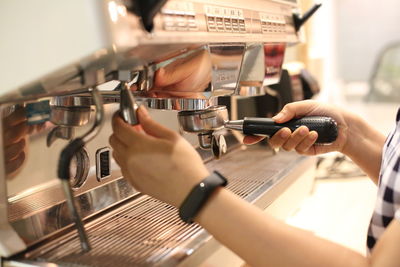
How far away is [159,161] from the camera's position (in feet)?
1.28

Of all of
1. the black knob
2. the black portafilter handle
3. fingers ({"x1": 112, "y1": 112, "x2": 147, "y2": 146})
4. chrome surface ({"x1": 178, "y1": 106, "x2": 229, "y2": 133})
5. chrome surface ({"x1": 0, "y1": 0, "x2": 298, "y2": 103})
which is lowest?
the black portafilter handle

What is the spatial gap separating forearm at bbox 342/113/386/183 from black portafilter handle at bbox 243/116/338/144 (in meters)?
0.12

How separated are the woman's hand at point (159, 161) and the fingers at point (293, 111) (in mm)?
230

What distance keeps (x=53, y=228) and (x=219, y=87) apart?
270mm

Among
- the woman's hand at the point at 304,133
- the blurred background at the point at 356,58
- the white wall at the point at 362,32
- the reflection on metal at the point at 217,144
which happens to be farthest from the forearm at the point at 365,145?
the white wall at the point at 362,32

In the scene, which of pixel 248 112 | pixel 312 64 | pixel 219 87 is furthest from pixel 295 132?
pixel 312 64

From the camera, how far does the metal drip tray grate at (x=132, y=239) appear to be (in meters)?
0.45

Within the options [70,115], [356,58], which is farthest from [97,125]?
[356,58]

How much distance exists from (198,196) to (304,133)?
25 centimetres

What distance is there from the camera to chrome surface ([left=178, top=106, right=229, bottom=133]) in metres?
0.52

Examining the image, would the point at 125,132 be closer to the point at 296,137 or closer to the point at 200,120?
the point at 200,120

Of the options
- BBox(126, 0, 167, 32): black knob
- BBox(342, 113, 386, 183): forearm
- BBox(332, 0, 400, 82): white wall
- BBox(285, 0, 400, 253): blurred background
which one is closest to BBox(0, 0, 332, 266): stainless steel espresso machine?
BBox(126, 0, 167, 32): black knob

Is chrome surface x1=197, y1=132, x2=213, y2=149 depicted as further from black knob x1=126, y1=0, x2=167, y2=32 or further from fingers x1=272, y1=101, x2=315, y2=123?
black knob x1=126, y1=0, x2=167, y2=32

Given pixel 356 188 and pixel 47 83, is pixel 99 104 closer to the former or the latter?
pixel 47 83
